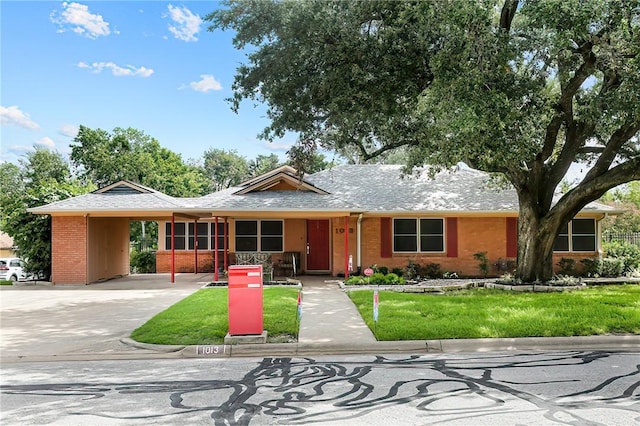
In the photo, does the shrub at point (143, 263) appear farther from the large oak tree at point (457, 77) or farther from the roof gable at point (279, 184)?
the large oak tree at point (457, 77)

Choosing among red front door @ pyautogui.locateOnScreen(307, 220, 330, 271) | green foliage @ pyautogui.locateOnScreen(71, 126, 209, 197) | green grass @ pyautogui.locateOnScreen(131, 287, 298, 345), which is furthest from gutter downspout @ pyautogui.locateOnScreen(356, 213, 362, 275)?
green foliage @ pyautogui.locateOnScreen(71, 126, 209, 197)

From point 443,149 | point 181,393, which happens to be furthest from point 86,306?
point 443,149

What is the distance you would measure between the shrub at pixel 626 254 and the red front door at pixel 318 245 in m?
11.8

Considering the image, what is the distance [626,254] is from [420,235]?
8543 millimetres

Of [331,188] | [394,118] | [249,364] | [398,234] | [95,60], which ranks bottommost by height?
[249,364]

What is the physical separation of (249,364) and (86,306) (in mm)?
7670

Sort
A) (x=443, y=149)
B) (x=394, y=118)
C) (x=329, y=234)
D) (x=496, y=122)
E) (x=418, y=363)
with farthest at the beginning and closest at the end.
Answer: (x=329, y=234) < (x=394, y=118) < (x=443, y=149) < (x=496, y=122) < (x=418, y=363)

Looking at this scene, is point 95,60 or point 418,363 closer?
point 418,363

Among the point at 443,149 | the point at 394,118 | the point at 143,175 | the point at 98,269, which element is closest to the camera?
the point at 443,149

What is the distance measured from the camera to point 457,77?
11344mm

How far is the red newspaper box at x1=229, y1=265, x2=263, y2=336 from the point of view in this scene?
8633 mm

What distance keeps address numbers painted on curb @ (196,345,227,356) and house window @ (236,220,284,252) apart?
13.4m

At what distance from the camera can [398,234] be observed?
66.7ft

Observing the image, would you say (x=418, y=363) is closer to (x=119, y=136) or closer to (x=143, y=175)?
(x=143, y=175)
